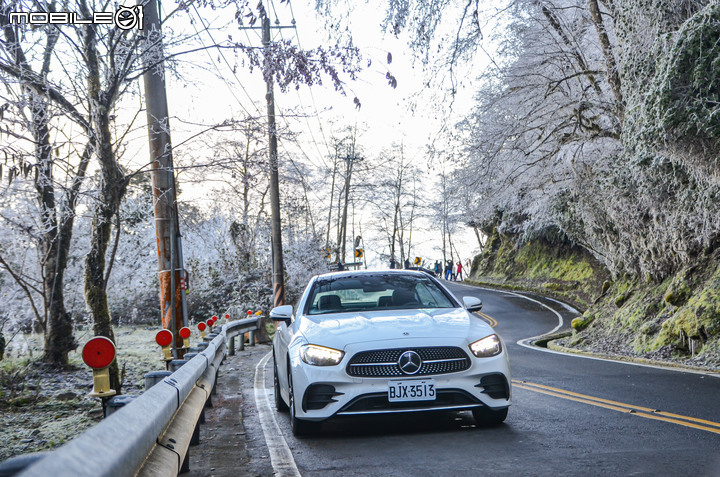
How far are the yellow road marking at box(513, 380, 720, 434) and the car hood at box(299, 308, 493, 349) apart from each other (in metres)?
1.82

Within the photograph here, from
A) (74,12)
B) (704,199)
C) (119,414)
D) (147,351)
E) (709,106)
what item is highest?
(74,12)

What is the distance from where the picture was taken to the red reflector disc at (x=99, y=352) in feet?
16.4

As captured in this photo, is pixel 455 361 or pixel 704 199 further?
pixel 704 199

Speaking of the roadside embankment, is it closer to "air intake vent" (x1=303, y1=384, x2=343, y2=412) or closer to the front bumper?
the front bumper

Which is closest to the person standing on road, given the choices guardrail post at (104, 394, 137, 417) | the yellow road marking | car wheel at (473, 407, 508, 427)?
the yellow road marking

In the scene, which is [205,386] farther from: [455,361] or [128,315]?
[128,315]

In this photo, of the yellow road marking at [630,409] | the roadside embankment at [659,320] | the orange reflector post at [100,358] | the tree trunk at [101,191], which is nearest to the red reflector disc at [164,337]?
the tree trunk at [101,191]

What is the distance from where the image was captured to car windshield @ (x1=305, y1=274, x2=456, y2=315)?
25.8 ft

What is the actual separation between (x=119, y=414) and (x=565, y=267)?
40950 millimetres

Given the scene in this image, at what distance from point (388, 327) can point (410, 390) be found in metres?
0.69

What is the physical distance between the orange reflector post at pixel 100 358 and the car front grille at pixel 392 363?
2118 millimetres

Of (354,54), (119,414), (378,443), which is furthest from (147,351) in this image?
(119,414)

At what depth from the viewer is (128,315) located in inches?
1266

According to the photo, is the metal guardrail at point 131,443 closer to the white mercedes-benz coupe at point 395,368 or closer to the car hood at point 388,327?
the white mercedes-benz coupe at point 395,368
